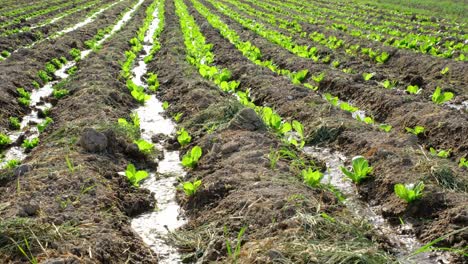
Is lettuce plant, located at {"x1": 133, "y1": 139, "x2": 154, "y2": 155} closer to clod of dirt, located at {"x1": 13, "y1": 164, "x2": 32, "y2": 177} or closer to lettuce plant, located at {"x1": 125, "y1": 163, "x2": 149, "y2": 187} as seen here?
lettuce plant, located at {"x1": 125, "y1": 163, "x2": 149, "y2": 187}

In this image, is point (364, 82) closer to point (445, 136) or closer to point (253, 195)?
point (445, 136)

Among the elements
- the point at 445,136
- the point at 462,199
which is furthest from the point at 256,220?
the point at 445,136

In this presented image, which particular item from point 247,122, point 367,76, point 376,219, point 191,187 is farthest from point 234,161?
point 367,76

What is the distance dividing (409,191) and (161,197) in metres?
2.45

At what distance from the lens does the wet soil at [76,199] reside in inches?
135

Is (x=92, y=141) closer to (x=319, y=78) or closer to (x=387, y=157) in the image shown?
(x=387, y=157)

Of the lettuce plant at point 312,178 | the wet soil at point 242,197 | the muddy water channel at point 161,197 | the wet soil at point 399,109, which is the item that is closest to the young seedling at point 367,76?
the wet soil at point 399,109

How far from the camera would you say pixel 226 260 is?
3.40 metres

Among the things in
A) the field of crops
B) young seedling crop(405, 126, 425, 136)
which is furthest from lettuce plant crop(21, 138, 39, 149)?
young seedling crop(405, 126, 425, 136)

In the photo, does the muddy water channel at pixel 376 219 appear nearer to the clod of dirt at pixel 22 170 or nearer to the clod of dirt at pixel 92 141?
the clod of dirt at pixel 92 141

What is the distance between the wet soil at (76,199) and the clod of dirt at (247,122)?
132 cm

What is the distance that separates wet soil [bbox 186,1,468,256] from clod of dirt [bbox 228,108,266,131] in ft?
2.41

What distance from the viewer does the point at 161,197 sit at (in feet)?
16.1

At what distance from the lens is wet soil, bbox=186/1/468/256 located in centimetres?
405
